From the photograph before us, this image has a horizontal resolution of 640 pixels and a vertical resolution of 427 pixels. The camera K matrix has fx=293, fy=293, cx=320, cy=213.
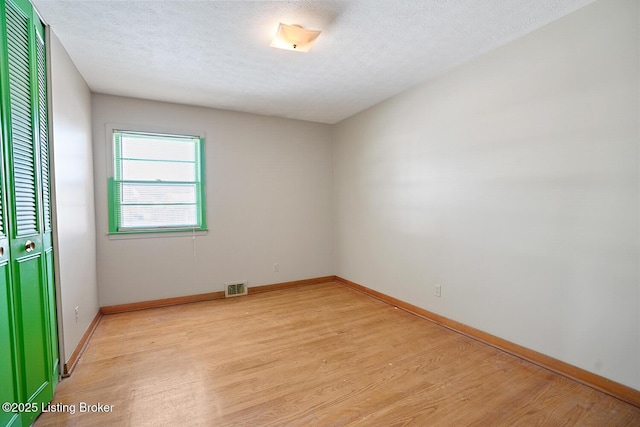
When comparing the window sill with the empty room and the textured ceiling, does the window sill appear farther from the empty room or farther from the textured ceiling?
the textured ceiling

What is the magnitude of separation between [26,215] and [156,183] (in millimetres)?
2018

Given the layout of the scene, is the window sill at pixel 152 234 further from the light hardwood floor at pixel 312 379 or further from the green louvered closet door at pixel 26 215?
the green louvered closet door at pixel 26 215

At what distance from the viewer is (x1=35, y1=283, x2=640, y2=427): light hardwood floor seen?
170 cm

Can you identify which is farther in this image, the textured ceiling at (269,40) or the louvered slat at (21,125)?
the textured ceiling at (269,40)

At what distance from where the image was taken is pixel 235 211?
4.02 meters

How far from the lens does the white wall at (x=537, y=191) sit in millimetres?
1831

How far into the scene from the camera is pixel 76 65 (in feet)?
8.64

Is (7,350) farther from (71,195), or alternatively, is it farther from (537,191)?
(537,191)

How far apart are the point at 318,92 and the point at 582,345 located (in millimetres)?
3232

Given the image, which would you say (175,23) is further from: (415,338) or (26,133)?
(415,338)

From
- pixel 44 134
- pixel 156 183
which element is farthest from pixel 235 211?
pixel 44 134

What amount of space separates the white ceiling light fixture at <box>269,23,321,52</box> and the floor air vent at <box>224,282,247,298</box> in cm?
296

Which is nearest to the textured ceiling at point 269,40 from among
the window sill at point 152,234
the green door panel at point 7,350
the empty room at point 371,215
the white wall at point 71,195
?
the empty room at point 371,215

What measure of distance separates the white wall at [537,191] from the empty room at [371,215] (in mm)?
15
